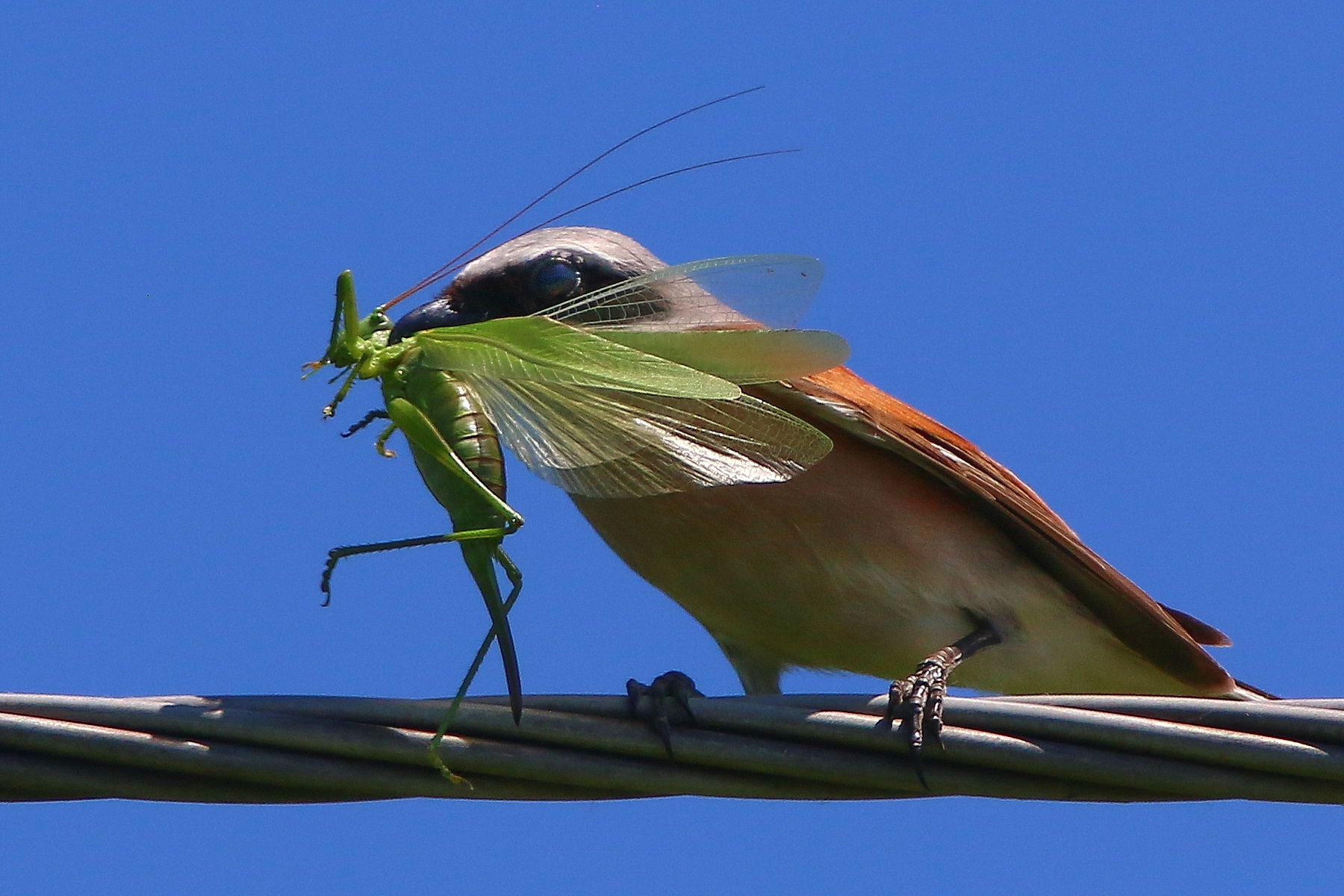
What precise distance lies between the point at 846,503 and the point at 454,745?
92.5 inches

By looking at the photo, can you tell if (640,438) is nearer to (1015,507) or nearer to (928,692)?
(928,692)

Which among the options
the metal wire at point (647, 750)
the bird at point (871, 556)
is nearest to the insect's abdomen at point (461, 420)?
the metal wire at point (647, 750)

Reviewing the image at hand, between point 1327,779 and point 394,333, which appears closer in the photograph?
point 1327,779

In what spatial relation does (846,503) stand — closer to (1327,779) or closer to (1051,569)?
(1051,569)

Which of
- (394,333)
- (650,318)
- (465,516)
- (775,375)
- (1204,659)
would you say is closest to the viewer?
(465,516)

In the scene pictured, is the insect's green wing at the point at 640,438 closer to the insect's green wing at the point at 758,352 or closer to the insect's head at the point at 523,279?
the insect's green wing at the point at 758,352

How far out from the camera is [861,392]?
16.9 ft

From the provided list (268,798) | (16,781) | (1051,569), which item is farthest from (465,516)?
(1051,569)

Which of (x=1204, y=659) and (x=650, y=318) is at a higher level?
(x=650, y=318)

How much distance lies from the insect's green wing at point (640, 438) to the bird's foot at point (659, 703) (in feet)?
1.58

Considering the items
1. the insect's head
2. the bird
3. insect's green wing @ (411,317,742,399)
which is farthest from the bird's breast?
insect's green wing @ (411,317,742,399)

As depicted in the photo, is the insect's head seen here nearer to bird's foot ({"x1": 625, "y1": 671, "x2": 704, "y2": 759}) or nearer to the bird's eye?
the bird's eye

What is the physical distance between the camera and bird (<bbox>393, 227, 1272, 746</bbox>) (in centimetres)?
498

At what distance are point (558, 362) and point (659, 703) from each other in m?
0.85
